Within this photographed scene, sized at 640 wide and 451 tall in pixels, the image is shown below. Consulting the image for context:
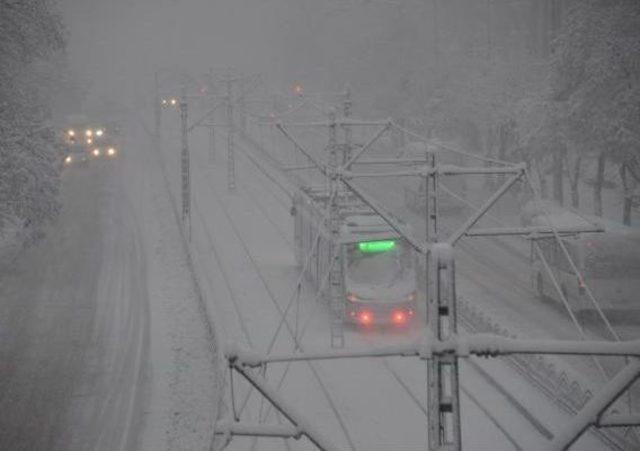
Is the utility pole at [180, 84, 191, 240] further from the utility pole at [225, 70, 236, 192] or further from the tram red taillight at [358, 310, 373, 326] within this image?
the tram red taillight at [358, 310, 373, 326]

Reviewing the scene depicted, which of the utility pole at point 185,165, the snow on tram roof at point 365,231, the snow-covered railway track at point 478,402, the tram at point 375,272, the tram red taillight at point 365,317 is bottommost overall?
the snow-covered railway track at point 478,402

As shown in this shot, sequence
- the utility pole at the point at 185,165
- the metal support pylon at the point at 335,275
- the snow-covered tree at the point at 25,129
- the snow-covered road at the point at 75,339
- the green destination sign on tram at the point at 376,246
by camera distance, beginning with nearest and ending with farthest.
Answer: the snow-covered road at the point at 75,339, the metal support pylon at the point at 335,275, the snow-covered tree at the point at 25,129, the green destination sign on tram at the point at 376,246, the utility pole at the point at 185,165

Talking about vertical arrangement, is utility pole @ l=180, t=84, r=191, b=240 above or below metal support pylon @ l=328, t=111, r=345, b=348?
above

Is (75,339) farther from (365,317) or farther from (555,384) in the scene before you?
(555,384)

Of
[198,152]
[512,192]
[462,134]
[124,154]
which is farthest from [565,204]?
[124,154]

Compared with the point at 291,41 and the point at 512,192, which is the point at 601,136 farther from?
the point at 291,41

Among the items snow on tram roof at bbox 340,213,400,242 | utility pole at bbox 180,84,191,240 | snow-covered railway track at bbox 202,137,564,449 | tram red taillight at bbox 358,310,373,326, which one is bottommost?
snow-covered railway track at bbox 202,137,564,449

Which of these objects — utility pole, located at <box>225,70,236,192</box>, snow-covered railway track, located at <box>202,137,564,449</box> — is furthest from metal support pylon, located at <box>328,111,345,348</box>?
utility pole, located at <box>225,70,236,192</box>

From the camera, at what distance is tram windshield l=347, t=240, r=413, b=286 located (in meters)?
25.3

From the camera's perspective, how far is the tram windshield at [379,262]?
25.3 meters

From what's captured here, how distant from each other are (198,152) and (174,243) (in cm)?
3209

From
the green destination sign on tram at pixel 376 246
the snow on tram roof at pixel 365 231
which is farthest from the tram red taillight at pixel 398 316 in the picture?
the snow on tram roof at pixel 365 231

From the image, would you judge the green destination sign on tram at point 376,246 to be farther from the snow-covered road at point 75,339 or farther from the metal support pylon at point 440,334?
the metal support pylon at point 440,334

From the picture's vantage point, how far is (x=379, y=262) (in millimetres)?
25500
